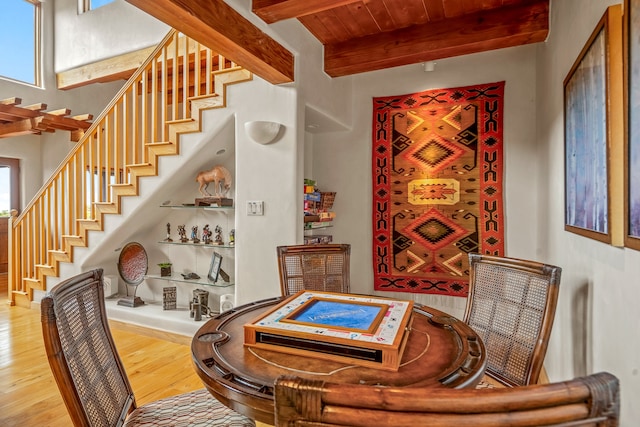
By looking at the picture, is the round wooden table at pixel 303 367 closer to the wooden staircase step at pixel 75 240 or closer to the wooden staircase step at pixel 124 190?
the wooden staircase step at pixel 124 190

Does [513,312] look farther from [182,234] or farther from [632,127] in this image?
[182,234]

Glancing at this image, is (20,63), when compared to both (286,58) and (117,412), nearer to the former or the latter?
(286,58)

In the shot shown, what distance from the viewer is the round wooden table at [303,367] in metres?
0.87

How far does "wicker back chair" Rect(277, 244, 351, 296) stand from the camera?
2.06 metres

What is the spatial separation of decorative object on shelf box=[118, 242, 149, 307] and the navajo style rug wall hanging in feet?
7.78

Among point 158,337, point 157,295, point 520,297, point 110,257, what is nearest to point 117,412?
point 520,297

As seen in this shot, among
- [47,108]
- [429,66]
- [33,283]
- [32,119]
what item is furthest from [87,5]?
[429,66]

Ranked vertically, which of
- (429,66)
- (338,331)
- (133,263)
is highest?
(429,66)

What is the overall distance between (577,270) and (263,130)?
2035mm

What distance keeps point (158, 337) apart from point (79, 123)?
3075 mm

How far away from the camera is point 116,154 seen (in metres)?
3.35

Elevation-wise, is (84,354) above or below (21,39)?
below

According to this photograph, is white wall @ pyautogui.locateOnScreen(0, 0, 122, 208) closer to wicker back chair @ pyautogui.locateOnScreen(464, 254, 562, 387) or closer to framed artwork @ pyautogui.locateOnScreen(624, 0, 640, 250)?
wicker back chair @ pyautogui.locateOnScreen(464, 254, 562, 387)

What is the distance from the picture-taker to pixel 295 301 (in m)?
1.42
